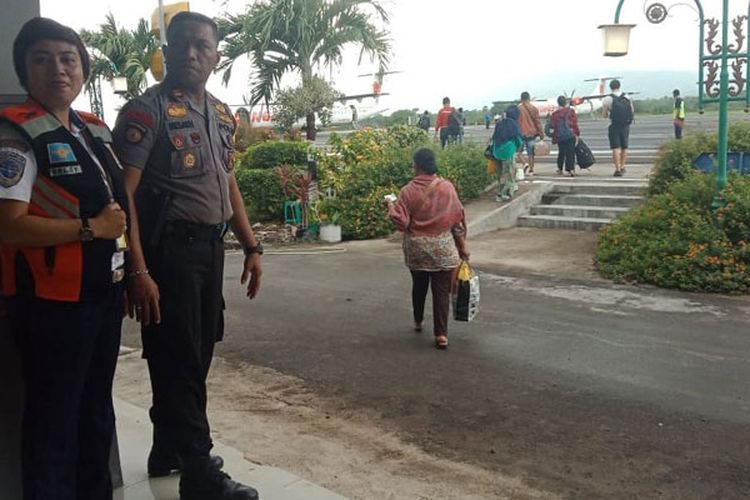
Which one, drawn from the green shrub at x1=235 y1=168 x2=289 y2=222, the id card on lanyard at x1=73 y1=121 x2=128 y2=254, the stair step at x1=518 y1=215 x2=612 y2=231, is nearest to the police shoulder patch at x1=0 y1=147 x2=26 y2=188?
the id card on lanyard at x1=73 y1=121 x2=128 y2=254

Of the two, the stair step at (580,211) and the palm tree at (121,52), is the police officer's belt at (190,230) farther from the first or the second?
the palm tree at (121,52)

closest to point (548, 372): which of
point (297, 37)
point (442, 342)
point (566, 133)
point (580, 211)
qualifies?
point (442, 342)

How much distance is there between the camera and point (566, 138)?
15.1 metres

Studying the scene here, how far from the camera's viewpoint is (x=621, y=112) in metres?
14.5

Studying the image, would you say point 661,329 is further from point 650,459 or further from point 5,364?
point 5,364

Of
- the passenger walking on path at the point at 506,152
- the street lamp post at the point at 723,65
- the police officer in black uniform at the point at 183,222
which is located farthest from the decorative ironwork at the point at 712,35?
the police officer in black uniform at the point at 183,222

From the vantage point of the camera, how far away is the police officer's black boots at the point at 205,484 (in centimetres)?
319

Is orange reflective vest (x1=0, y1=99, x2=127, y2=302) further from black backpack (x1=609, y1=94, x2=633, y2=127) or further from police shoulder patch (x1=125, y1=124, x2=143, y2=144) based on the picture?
black backpack (x1=609, y1=94, x2=633, y2=127)

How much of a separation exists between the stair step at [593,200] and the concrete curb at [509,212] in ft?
0.60

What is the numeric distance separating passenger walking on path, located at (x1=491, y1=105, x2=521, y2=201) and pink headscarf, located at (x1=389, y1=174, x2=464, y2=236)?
6.92 metres

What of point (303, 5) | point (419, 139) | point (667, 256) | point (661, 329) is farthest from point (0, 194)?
point (303, 5)

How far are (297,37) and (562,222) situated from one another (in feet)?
32.0

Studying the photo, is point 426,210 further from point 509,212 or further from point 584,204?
point 584,204

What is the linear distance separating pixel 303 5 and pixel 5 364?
17248 millimetres
